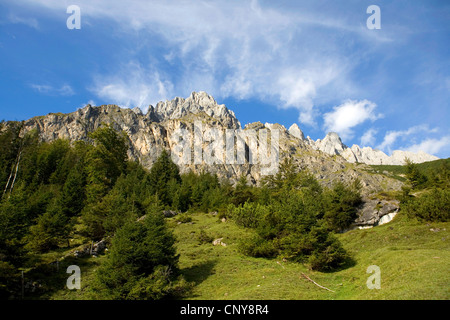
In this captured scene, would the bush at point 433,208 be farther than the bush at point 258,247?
Yes

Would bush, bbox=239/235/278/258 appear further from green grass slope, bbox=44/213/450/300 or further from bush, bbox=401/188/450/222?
bush, bbox=401/188/450/222

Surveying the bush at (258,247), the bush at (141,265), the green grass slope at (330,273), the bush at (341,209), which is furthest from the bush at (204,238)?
the bush at (341,209)

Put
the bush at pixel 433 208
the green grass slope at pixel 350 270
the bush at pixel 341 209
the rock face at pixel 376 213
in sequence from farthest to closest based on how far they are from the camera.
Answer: the bush at pixel 341 209 → the rock face at pixel 376 213 → the bush at pixel 433 208 → the green grass slope at pixel 350 270

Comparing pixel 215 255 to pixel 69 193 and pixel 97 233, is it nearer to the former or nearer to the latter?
pixel 97 233

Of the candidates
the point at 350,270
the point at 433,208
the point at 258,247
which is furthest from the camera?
the point at 433,208

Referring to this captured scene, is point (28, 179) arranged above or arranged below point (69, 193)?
above

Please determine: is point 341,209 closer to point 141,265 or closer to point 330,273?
point 330,273

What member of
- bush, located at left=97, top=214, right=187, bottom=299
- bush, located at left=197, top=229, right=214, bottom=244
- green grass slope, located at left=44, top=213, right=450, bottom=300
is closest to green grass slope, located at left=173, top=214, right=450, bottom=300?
green grass slope, located at left=44, top=213, right=450, bottom=300

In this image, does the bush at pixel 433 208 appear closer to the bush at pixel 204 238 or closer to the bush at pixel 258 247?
the bush at pixel 258 247

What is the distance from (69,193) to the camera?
4628 centimetres

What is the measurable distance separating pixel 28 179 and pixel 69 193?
2418 cm

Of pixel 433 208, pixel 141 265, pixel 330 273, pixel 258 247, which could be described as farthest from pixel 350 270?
pixel 141 265

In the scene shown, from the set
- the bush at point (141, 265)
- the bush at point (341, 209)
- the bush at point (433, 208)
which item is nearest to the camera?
the bush at point (141, 265)

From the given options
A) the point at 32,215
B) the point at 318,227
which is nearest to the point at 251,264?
the point at 318,227
